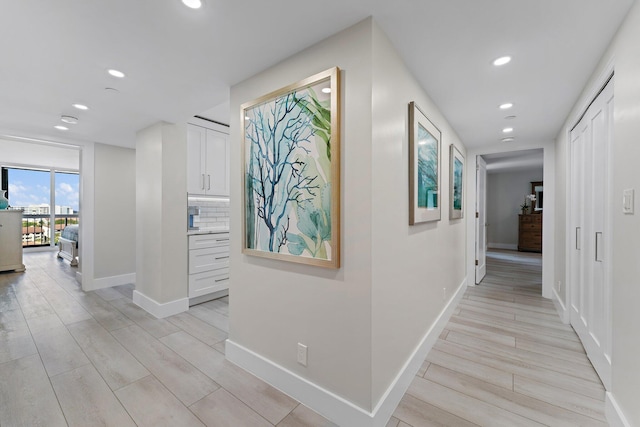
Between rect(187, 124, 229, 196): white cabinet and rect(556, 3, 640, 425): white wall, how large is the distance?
3.78m

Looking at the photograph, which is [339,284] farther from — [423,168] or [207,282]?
[207,282]

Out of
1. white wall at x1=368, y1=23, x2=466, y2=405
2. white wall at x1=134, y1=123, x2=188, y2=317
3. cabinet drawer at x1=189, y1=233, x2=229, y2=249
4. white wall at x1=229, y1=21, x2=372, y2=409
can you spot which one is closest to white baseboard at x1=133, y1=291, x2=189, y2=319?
white wall at x1=134, y1=123, x2=188, y2=317

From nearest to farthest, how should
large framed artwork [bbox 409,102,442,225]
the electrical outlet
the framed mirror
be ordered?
the electrical outlet < large framed artwork [bbox 409,102,442,225] < the framed mirror

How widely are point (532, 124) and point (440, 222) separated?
69.9 inches

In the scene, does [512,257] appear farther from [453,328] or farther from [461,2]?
[461,2]

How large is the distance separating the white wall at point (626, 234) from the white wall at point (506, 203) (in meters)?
7.67

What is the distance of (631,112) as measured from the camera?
4.42ft

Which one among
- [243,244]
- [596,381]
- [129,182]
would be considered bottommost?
[596,381]

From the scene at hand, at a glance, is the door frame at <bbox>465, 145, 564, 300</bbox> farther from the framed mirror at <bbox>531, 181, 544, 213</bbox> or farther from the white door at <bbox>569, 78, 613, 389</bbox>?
the framed mirror at <bbox>531, 181, 544, 213</bbox>

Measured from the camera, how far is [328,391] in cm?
161

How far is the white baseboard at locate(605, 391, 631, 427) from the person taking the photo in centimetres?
138

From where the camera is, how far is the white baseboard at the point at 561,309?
298 cm

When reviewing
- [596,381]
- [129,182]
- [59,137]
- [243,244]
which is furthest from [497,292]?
[59,137]

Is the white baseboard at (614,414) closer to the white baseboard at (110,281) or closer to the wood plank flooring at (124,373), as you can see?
the wood plank flooring at (124,373)
